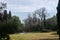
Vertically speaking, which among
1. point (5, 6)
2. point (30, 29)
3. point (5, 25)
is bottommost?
point (30, 29)

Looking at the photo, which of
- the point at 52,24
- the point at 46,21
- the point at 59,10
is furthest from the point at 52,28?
the point at 59,10

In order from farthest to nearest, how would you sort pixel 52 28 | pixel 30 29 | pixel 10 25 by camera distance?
1. pixel 30 29
2. pixel 52 28
3. pixel 10 25

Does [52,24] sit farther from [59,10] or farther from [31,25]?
[59,10]

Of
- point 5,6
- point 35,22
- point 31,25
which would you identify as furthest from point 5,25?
point 35,22

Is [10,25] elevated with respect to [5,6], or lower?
lower

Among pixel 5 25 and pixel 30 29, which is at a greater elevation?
pixel 5 25

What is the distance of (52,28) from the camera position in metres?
76.9

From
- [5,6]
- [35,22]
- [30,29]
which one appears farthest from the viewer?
[35,22]

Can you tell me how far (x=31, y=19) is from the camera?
93.5 metres

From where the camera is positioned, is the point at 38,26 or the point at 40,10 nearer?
the point at 38,26

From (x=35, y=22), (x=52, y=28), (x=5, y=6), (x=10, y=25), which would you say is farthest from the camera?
(x=35, y=22)

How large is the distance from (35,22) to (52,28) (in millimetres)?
14997

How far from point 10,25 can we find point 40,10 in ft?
163

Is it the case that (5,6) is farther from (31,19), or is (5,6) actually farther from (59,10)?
(31,19)
